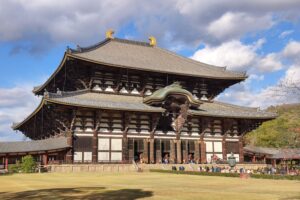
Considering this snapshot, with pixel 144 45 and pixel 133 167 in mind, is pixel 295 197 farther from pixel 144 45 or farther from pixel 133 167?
pixel 144 45

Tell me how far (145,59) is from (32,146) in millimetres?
20451

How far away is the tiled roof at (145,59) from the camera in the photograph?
1892 inches

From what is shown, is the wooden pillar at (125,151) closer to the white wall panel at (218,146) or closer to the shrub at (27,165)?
the shrub at (27,165)

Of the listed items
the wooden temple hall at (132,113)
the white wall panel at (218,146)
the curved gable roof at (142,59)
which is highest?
the curved gable roof at (142,59)

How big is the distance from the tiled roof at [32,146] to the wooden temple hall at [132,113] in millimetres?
109

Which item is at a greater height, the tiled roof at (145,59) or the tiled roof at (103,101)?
the tiled roof at (145,59)

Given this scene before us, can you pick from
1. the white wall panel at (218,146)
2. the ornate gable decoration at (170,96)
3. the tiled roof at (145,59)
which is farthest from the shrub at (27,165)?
the white wall panel at (218,146)

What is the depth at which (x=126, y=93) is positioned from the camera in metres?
49.5

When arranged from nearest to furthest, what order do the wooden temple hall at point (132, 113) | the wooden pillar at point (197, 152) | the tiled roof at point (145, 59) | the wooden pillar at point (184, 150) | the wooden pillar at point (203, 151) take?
the wooden temple hall at point (132, 113) → the tiled roof at point (145, 59) → the wooden pillar at point (184, 150) → the wooden pillar at point (197, 152) → the wooden pillar at point (203, 151)

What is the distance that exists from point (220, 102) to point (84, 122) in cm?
2264

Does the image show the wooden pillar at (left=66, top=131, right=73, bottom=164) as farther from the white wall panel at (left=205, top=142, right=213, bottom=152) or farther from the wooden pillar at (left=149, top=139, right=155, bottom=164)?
the white wall panel at (left=205, top=142, right=213, bottom=152)

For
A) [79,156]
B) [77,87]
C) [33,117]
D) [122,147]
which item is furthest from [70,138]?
[33,117]

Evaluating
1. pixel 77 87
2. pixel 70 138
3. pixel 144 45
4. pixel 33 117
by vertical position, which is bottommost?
pixel 70 138

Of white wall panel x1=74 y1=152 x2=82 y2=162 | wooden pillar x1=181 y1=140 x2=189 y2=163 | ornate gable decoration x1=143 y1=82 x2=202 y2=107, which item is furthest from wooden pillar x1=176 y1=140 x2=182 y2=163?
white wall panel x1=74 y1=152 x2=82 y2=162
